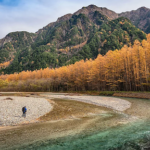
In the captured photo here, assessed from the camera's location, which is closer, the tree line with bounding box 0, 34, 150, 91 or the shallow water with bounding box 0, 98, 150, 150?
the shallow water with bounding box 0, 98, 150, 150

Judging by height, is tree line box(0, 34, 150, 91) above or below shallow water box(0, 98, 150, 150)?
above

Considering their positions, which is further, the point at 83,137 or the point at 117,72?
the point at 117,72

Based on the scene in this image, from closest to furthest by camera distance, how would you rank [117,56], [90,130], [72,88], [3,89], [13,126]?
[90,130]
[13,126]
[117,56]
[72,88]
[3,89]

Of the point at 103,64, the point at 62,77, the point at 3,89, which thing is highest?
the point at 103,64

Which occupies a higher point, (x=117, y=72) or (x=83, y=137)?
(x=117, y=72)

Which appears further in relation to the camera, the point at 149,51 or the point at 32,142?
the point at 149,51

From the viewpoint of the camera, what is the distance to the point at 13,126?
13.2m

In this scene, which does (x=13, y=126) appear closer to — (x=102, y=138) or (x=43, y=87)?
(x=102, y=138)

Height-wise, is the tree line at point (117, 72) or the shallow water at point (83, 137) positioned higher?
the tree line at point (117, 72)

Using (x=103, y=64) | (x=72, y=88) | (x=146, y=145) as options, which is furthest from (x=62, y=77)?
(x=146, y=145)

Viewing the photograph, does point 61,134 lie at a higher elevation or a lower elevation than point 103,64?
lower

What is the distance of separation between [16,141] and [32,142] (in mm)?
1483

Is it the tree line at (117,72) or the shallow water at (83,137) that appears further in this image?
the tree line at (117,72)

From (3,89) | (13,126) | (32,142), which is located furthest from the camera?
(3,89)
